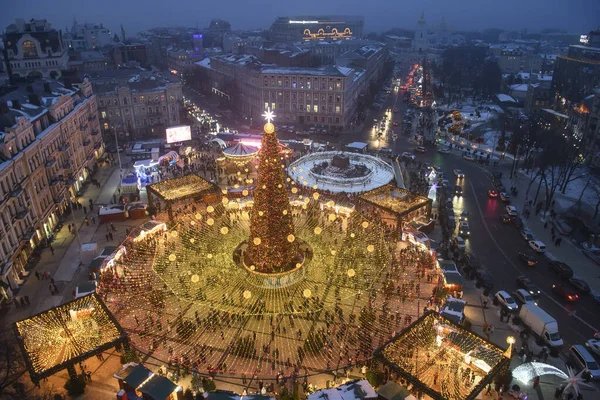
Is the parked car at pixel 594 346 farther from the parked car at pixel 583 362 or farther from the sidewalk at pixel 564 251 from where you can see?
the sidewalk at pixel 564 251

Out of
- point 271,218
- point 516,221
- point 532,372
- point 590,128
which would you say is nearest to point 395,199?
point 516,221

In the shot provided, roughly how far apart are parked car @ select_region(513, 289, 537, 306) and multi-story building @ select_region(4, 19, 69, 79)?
8497cm

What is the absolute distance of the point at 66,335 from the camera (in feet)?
86.5

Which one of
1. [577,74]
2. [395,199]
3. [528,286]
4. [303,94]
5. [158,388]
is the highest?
[577,74]

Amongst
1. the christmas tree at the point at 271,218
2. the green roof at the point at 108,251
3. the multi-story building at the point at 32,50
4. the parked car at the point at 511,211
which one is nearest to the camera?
the christmas tree at the point at 271,218

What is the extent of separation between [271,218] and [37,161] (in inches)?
1144

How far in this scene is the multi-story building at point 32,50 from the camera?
81.1 meters

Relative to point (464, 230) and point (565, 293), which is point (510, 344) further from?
point (464, 230)

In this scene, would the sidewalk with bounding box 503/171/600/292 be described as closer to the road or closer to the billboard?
the road

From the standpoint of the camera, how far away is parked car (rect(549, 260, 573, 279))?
1446 inches

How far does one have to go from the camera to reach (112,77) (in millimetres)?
81125

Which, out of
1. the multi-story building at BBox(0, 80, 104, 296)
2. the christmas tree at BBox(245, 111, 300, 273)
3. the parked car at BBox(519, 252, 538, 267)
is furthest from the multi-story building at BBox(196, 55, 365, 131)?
Answer: the christmas tree at BBox(245, 111, 300, 273)

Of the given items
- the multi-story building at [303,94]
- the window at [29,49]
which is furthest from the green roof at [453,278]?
the window at [29,49]

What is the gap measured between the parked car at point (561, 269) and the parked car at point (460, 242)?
24.8ft
